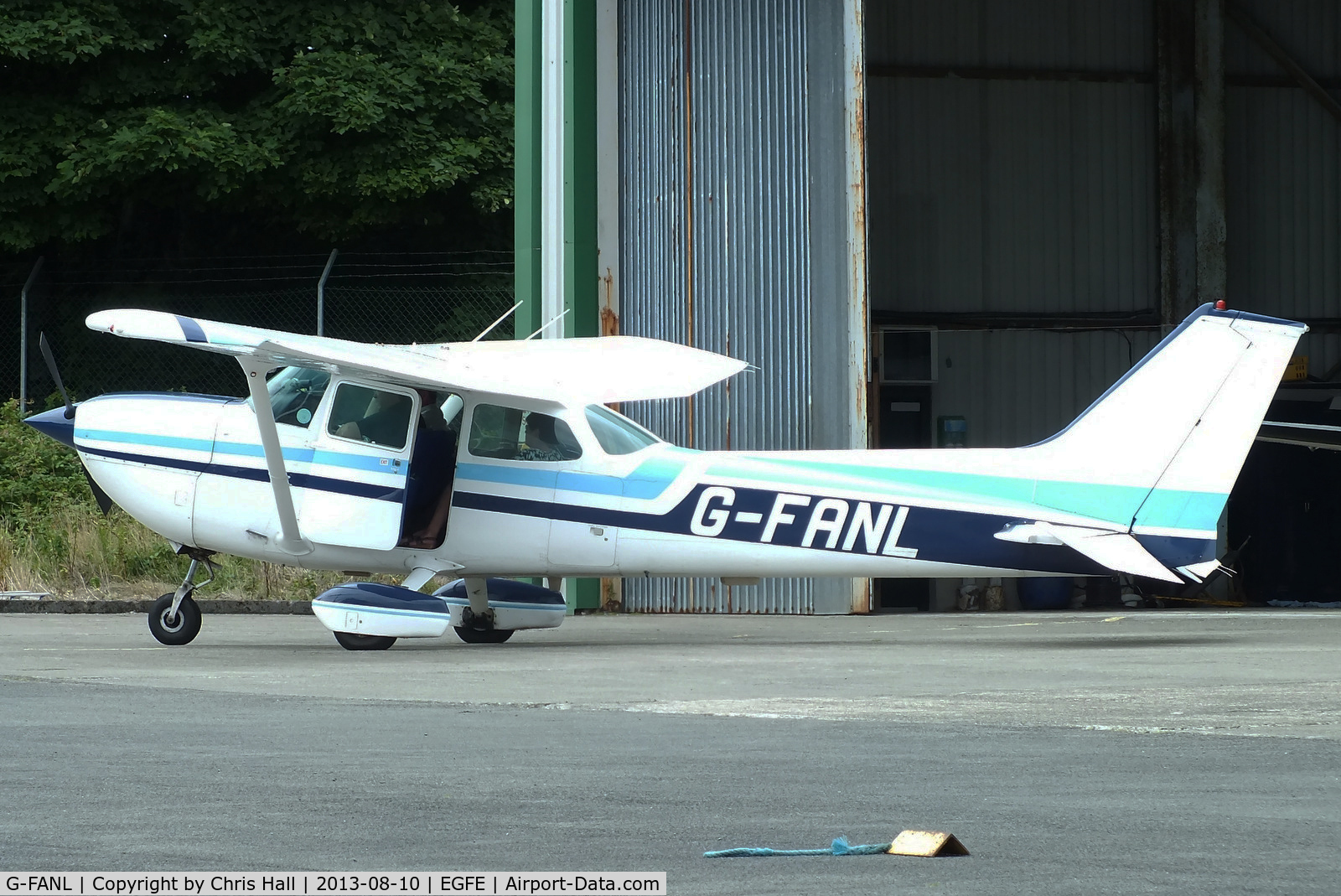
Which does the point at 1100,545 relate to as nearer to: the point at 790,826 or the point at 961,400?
the point at 790,826

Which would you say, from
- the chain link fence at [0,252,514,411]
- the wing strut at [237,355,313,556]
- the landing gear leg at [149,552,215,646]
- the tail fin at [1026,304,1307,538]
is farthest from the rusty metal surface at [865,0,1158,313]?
the landing gear leg at [149,552,215,646]

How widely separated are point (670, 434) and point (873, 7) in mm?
9162

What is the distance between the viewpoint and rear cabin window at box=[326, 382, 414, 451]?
13391mm

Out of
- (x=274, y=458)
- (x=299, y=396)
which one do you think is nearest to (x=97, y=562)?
(x=299, y=396)

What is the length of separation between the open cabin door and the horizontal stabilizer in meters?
4.53

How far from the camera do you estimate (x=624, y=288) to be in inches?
758

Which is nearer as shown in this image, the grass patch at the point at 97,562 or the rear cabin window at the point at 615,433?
the rear cabin window at the point at 615,433

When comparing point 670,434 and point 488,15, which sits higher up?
point 488,15

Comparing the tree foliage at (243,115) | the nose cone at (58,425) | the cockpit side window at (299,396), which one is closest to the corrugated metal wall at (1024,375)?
the tree foliage at (243,115)

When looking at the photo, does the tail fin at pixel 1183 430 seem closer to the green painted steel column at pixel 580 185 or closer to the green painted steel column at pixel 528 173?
the green painted steel column at pixel 580 185

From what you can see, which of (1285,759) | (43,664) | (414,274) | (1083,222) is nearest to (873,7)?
(1083,222)

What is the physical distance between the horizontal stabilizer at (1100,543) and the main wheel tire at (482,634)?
4.14 metres

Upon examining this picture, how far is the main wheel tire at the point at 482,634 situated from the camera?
46.4ft

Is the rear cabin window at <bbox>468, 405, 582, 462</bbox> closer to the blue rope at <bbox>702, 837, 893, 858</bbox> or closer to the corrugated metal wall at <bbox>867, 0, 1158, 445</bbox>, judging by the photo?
the blue rope at <bbox>702, 837, 893, 858</bbox>
